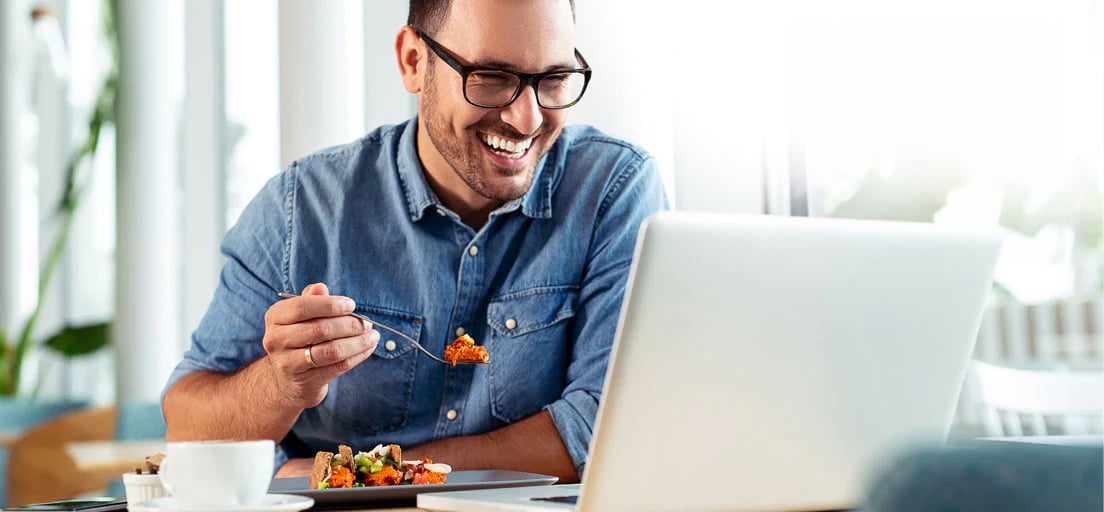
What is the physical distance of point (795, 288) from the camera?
2.54 feet

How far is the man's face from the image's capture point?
5.15 feet

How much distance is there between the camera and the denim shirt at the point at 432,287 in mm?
1581

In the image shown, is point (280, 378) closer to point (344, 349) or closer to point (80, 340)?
point (344, 349)

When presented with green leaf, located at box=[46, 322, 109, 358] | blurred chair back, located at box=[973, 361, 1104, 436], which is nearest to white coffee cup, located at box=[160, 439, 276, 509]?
blurred chair back, located at box=[973, 361, 1104, 436]

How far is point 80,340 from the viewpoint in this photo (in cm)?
454

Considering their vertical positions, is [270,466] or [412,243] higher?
[412,243]

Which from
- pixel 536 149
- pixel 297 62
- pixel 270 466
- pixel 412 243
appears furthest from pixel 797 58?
pixel 270 466

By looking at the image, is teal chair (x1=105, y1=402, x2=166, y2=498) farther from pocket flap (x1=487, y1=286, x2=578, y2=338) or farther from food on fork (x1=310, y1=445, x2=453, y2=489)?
food on fork (x1=310, y1=445, x2=453, y2=489)

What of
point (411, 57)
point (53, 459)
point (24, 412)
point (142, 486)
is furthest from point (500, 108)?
point (24, 412)

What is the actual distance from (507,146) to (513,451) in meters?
0.49

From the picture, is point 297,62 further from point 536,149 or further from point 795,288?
point 795,288

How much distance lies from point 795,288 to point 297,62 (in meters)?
2.23

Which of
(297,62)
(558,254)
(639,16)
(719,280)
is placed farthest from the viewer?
(297,62)

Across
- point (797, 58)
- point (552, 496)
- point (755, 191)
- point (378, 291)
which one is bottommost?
Answer: point (552, 496)
